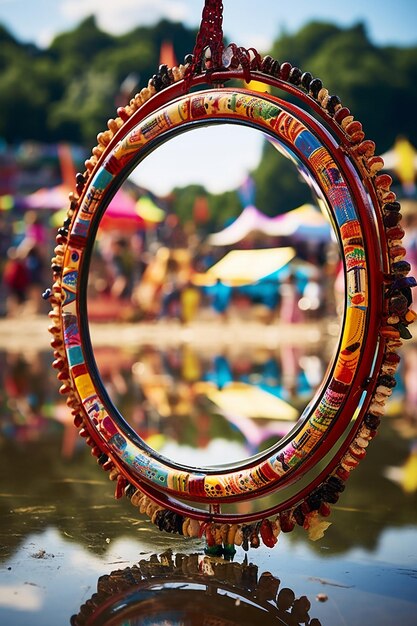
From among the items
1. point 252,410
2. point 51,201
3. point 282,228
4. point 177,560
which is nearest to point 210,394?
point 252,410

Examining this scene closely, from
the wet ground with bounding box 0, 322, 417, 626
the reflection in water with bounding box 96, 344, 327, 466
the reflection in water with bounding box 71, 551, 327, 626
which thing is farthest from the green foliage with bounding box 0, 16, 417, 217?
the reflection in water with bounding box 71, 551, 327, 626

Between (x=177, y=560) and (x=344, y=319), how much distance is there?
109 cm

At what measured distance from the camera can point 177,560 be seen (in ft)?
10.7

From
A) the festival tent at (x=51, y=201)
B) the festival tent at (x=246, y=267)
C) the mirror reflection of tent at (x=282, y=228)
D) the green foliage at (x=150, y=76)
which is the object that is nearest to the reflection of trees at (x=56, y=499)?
the festival tent at (x=246, y=267)

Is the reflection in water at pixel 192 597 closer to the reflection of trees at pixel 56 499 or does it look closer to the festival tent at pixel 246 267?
the reflection of trees at pixel 56 499

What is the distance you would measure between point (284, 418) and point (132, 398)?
1.52 m

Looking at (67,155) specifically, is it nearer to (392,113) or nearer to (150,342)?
(392,113)

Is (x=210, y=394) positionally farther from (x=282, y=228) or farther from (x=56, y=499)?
(x=282, y=228)

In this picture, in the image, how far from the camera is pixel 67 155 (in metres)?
34.2

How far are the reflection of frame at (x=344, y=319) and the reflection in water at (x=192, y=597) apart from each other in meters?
0.12

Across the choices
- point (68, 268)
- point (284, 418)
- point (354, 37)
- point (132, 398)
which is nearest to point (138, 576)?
point (68, 268)

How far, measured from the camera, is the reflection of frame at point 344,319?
2826 millimetres

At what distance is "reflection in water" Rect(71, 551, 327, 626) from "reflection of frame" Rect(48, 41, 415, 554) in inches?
4.8

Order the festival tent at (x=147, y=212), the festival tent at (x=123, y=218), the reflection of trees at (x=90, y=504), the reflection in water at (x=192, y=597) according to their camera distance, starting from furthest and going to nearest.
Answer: the festival tent at (x=147, y=212), the festival tent at (x=123, y=218), the reflection of trees at (x=90, y=504), the reflection in water at (x=192, y=597)
